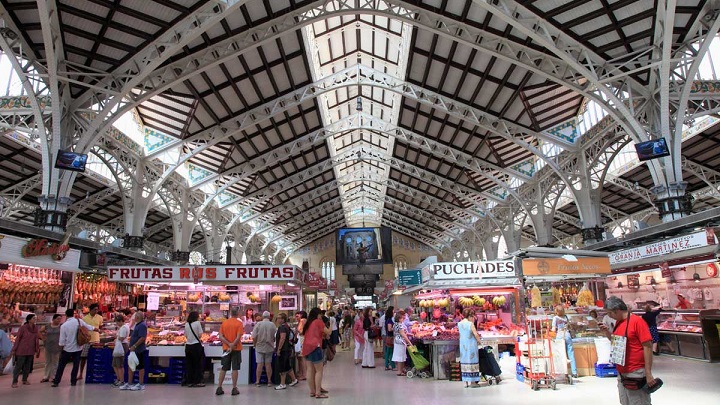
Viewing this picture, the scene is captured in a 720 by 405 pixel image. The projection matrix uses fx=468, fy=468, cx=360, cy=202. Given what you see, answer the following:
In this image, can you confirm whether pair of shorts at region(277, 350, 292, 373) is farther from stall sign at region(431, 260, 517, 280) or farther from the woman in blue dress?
stall sign at region(431, 260, 517, 280)

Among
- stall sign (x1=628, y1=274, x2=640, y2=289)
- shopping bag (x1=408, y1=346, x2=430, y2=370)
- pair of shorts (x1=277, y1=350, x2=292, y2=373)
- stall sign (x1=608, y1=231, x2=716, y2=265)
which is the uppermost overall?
stall sign (x1=608, y1=231, x2=716, y2=265)

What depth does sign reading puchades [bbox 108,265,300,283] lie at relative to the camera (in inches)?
477

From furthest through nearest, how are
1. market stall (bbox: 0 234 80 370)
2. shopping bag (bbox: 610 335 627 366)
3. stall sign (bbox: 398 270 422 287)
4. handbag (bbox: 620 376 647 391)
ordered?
1. stall sign (bbox: 398 270 422 287)
2. market stall (bbox: 0 234 80 370)
3. shopping bag (bbox: 610 335 627 366)
4. handbag (bbox: 620 376 647 391)

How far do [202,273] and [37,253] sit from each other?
4204mm

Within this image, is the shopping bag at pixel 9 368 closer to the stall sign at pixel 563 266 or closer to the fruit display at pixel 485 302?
the fruit display at pixel 485 302

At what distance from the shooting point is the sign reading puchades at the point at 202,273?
39.8 feet

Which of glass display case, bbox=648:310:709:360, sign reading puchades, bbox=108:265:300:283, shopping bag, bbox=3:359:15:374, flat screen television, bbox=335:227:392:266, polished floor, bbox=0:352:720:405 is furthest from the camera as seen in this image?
flat screen television, bbox=335:227:392:266

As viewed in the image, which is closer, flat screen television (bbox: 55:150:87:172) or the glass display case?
the glass display case

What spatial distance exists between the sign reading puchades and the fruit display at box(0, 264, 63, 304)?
7.36 feet

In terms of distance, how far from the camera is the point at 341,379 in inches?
415

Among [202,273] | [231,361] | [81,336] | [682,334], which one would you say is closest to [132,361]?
[81,336]

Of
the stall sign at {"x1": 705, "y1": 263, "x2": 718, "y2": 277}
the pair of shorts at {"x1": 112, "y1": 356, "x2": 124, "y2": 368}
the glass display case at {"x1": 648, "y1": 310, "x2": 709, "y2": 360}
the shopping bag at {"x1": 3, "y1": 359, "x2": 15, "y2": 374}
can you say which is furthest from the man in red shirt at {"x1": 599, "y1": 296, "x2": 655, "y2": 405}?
the shopping bag at {"x1": 3, "y1": 359, "x2": 15, "y2": 374}

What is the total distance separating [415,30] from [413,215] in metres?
26.1

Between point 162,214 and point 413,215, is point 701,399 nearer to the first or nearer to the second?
point 162,214
